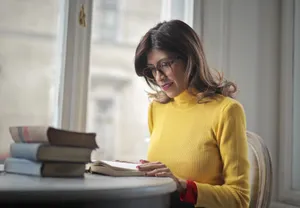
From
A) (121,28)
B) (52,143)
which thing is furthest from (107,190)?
(121,28)

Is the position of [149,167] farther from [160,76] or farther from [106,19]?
[106,19]

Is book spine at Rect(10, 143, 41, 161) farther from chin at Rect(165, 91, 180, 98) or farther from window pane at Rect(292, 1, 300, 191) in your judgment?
window pane at Rect(292, 1, 300, 191)

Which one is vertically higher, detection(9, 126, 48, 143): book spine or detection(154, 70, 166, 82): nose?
detection(154, 70, 166, 82): nose

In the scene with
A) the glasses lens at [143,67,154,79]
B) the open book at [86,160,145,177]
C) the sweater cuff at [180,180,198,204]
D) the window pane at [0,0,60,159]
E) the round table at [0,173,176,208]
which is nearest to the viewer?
the round table at [0,173,176,208]

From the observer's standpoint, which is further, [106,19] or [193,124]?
[106,19]

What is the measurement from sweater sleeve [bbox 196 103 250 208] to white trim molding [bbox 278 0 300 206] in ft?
2.62

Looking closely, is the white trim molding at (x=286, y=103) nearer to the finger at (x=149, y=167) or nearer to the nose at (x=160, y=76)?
the nose at (x=160, y=76)

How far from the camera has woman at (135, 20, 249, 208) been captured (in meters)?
1.35

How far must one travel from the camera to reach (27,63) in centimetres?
181

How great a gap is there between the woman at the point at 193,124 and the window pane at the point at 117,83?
30 cm

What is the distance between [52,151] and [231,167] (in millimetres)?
579

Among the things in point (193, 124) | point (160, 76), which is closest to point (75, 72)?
point (160, 76)

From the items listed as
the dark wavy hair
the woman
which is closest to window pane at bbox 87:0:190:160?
the woman

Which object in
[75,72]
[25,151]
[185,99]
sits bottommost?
[25,151]
